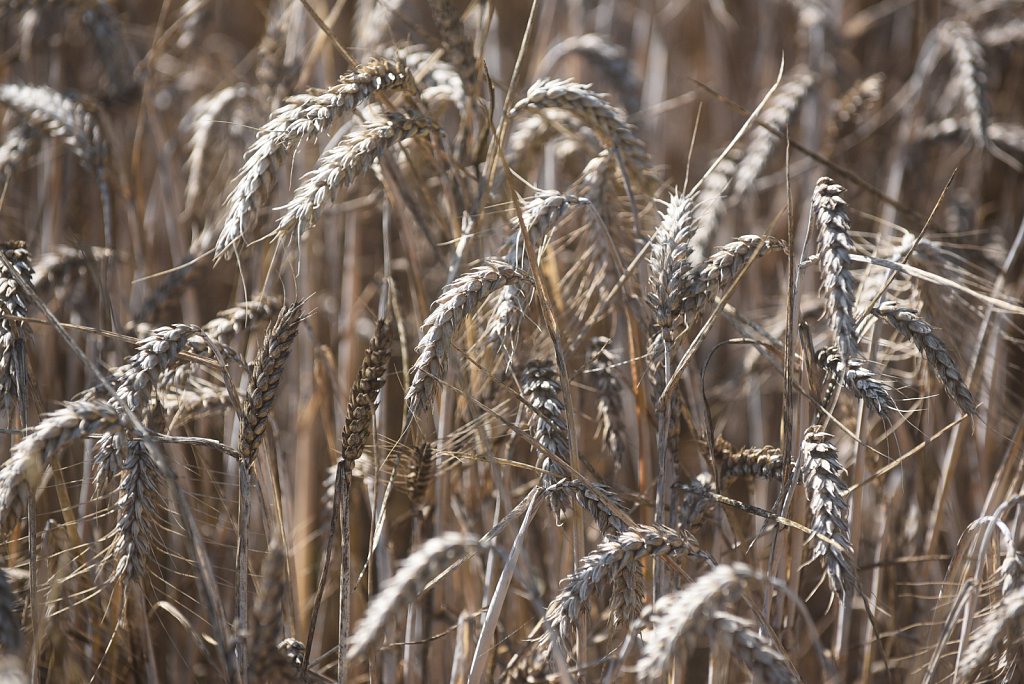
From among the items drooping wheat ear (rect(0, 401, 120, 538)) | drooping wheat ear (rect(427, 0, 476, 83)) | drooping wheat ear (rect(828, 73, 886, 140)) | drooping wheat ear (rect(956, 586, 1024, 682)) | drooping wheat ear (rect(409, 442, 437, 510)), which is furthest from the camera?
drooping wheat ear (rect(828, 73, 886, 140))

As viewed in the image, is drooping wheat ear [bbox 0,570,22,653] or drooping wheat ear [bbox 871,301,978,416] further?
drooping wheat ear [bbox 871,301,978,416]

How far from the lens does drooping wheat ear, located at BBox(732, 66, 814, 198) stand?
2.24 m

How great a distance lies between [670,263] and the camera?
4.15 ft

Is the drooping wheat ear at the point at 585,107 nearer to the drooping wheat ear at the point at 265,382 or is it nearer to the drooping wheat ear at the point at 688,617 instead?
the drooping wheat ear at the point at 265,382

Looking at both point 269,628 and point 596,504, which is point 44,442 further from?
point 596,504

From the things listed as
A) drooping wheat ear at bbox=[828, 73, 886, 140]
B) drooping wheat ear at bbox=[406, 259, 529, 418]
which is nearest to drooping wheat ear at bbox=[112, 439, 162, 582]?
drooping wheat ear at bbox=[406, 259, 529, 418]

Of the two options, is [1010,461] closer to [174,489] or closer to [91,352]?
[174,489]

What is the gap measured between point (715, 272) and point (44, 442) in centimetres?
100

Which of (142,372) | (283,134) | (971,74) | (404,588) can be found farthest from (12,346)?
(971,74)

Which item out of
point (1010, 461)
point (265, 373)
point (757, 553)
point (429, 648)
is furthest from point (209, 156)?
point (1010, 461)

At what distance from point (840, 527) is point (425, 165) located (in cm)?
145

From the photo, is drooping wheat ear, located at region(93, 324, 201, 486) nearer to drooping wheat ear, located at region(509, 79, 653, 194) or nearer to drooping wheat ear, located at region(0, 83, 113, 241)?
drooping wheat ear, located at region(509, 79, 653, 194)

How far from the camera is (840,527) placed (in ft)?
3.77

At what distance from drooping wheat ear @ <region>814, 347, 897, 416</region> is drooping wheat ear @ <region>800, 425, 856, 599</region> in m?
0.09
